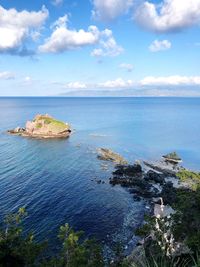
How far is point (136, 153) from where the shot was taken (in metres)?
97.6

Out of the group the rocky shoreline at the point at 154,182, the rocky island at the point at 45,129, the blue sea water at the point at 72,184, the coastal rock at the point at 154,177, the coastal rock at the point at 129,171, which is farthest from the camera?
the rocky island at the point at 45,129

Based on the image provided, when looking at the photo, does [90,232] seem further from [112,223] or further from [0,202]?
[0,202]

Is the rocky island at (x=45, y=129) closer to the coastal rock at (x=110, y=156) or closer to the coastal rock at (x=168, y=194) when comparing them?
the coastal rock at (x=110, y=156)

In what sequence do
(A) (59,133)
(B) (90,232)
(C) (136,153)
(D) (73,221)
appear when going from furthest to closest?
(A) (59,133) → (C) (136,153) → (D) (73,221) → (B) (90,232)

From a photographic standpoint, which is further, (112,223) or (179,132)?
(179,132)

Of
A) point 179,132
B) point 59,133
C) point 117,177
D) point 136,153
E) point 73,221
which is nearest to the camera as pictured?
point 73,221

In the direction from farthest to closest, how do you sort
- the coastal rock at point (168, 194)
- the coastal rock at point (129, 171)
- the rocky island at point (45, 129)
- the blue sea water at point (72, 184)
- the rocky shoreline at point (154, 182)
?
the rocky island at point (45, 129) → the coastal rock at point (129, 171) → the coastal rock at point (168, 194) → the rocky shoreline at point (154, 182) → the blue sea water at point (72, 184)

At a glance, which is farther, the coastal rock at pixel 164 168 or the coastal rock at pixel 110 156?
the coastal rock at pixel 110 156

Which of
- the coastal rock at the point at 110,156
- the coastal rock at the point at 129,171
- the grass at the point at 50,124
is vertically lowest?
the coastal rock at the point at 110,156

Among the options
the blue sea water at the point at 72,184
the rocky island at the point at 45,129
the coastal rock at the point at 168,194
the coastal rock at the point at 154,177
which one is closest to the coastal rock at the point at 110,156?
the blue sea water at the point at 72,184

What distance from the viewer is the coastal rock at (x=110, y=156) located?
86300 mm

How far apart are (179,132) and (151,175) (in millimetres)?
76756

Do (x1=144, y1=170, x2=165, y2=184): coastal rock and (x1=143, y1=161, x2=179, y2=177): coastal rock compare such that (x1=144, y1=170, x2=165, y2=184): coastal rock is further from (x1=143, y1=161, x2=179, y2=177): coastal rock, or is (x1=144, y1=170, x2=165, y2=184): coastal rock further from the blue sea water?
the blue sea water

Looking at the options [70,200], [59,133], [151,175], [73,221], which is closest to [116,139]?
[59,133]
